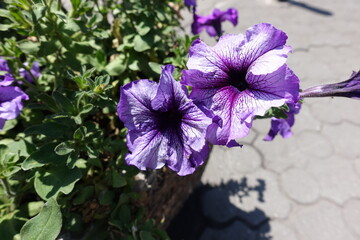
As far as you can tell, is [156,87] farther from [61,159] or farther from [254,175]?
[254,175]

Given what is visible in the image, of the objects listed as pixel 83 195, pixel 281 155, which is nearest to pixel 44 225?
pixel 83 195

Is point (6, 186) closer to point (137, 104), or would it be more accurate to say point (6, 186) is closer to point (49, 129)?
point (49, 129)

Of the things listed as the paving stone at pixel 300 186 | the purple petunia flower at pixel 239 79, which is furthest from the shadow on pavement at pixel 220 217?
the purple petunia flower at pixel 239 79

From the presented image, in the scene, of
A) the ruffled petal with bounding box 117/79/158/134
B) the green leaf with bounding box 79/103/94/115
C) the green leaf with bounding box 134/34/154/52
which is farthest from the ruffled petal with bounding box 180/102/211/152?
the green leaf with bounding box 134/34/154/52

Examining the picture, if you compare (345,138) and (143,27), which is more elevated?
(143,27)

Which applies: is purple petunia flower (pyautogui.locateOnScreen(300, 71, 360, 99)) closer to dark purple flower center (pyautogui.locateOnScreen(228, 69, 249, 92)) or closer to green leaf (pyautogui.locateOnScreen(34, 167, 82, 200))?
dark purple flower center (pyautogui.locateOnScreen(228, 69, 249, 92))

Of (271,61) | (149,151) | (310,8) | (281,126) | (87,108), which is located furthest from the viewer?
(310,8)
